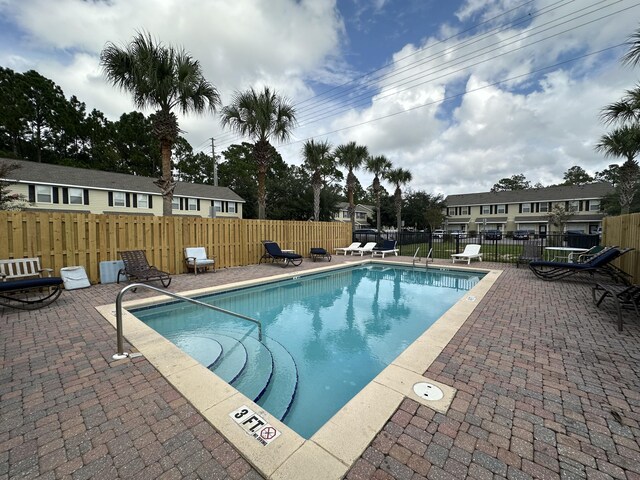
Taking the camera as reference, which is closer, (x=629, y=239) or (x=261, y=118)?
(x=629, y=239)

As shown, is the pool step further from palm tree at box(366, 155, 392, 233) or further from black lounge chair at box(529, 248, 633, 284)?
palm tree at box(366, 155, 392, 233)

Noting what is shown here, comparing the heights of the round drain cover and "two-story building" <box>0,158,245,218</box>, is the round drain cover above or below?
below

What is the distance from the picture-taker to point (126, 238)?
27.2ft

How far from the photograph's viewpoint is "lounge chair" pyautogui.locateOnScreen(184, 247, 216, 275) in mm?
9492

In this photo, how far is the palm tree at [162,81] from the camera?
9008mm

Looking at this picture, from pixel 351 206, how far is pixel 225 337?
18269mm

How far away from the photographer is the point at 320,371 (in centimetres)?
394

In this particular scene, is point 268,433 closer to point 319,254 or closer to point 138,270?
point 138,270

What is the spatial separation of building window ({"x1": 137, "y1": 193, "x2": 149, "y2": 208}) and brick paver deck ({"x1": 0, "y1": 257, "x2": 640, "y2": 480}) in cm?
A: 2337

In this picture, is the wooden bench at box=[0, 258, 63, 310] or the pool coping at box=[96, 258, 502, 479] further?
the wooden bench at box=[0, 258, 63, 310]

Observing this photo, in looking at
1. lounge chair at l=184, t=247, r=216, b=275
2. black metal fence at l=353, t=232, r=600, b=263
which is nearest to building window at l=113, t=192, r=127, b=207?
lounge chair at l=184, t=247, r=216, b=275

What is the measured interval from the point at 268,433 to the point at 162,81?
37.3 ft

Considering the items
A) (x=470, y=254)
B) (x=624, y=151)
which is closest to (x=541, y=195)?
(x=624, y=151)

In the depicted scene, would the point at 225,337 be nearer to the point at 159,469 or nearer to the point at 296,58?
the point at 159,469
